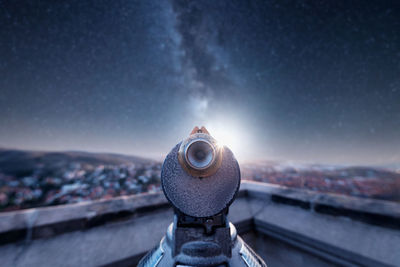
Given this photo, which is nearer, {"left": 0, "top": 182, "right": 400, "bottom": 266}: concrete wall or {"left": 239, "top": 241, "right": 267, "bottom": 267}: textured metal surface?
{"left": 239, "top": 241, "right": 267, "bottom": 267}: textured metal surface

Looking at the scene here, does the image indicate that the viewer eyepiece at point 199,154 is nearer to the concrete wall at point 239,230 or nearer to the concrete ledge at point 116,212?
the concrete wall at point 239,230

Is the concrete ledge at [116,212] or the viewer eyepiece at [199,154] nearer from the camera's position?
the viewer eyepiece at [199,154]

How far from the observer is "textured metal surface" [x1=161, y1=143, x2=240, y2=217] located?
39.0 inches

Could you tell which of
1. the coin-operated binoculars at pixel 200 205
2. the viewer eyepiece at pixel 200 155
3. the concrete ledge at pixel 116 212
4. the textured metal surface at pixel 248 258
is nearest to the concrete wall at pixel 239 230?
the concrete ledge at pixel 116 212

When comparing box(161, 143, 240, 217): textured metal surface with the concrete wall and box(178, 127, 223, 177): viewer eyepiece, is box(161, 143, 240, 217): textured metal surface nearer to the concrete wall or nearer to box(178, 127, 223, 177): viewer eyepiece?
box(178, 127, 223, 177): viewer eyepiece

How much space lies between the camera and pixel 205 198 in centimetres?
100

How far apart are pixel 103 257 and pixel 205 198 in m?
1.40

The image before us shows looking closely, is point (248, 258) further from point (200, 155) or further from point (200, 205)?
point (200, 155)

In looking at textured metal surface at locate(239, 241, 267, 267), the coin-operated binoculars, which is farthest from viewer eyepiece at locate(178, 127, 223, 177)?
textured metal surface at locate(239, 241, 267, 267)

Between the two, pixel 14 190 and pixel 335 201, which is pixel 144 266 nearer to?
pixel 335 201

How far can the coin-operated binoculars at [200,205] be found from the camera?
0.93 m

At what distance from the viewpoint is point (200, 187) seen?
1013mm

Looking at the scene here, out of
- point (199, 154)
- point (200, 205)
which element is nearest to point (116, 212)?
point (200, 205)

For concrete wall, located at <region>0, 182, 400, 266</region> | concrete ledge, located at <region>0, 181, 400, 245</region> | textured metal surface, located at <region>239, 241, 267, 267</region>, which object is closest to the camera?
textured metal surface, located at <region>239, 241, 267, 267</region>
